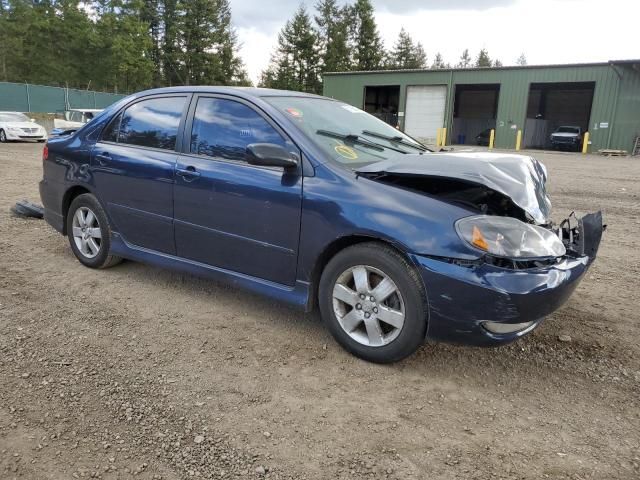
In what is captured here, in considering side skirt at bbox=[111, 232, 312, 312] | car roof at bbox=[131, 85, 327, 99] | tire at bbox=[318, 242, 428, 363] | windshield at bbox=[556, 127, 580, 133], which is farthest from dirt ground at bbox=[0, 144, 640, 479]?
windshield at bbox=[556, 127, 580, 133]

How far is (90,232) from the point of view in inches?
179

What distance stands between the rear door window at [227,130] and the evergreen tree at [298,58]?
56.0 m

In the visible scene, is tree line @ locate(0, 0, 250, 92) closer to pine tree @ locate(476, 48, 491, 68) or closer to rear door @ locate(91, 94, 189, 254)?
rear door @ locate(91, 94, 189, 254)

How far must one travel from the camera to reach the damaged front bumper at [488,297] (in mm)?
2619

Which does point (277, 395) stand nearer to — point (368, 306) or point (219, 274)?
point (368, 306)

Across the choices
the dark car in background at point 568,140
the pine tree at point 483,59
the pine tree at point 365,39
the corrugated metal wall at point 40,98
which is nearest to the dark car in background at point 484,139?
the dark car in background at point 568,140

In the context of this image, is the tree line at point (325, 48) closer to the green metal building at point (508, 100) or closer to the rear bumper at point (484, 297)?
the green metal building at point (508, 100)

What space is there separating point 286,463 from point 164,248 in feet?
7.49

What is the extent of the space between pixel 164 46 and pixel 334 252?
204 feet

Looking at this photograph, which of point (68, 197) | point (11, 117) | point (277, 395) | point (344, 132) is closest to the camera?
point (277, 395)

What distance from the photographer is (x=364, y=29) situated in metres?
Answer: 60.5

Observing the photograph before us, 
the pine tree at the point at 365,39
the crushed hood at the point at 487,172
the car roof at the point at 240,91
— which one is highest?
the pine tree at the point at 365,39

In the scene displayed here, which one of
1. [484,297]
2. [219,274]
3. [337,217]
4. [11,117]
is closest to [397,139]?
[337,217]

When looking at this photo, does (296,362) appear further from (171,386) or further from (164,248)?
(164,248)
